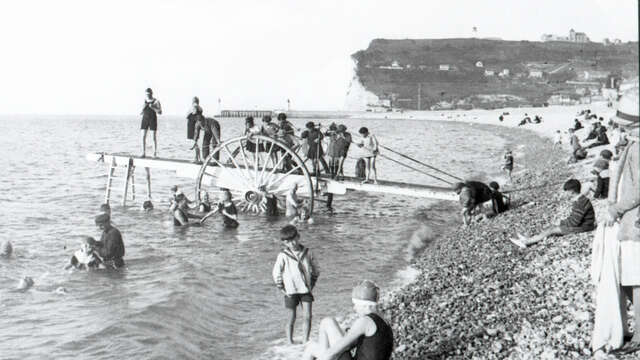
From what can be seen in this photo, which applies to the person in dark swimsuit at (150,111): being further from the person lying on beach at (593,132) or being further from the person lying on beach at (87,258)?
the person lying on beach at (593,132)

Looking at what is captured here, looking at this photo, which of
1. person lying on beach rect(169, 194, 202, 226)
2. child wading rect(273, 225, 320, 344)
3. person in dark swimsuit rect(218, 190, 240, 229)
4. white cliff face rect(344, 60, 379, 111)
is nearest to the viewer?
child wading rect(273, 225, 320, 344)

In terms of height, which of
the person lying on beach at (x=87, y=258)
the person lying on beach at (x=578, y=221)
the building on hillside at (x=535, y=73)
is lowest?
the person lying on beach at (x=87, y=258)

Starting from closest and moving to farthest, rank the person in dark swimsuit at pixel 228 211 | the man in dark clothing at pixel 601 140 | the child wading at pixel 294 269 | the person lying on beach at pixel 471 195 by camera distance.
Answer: the child wading at pixel 294 269 < the person lying on beach at pixel 471 195 < the person in dark swimsuit at pixel 228 211 < the man in dark clothing at pixel 601 140

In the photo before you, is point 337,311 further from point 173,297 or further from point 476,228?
point 476,228

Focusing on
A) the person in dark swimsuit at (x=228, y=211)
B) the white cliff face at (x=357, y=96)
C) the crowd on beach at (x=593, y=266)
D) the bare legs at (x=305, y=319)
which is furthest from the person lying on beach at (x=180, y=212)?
the white cliff face at (x=357, y=96)

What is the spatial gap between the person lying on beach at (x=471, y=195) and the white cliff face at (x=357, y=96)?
141493mm

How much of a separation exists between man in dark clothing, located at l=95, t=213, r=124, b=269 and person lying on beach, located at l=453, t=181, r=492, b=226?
7.20 metres

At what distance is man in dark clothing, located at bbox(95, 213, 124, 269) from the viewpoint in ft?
37.0

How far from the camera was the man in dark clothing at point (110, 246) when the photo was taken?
11.3 meters

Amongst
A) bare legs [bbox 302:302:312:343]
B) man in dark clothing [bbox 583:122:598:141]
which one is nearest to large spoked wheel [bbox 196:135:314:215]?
bare legs [bbox 302:302:312:343]

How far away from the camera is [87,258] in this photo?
12023 mm

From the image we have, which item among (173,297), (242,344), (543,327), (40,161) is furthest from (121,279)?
(40,161)

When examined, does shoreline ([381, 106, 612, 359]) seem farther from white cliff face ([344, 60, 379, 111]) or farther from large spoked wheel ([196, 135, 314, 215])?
white cliff face ([344, 60, 379, 111])

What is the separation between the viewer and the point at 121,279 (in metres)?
11.8
